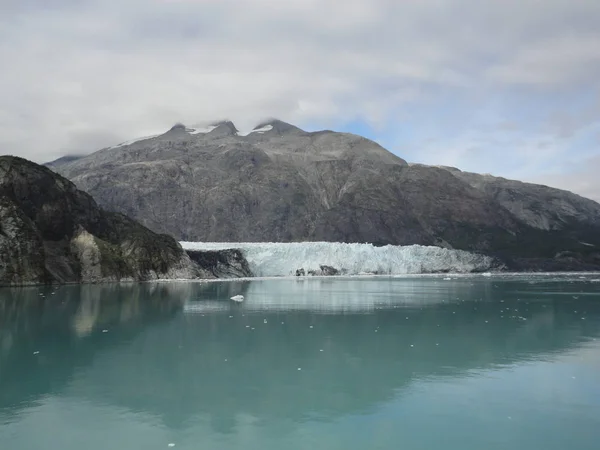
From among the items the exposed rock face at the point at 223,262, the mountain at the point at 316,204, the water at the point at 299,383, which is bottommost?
the water at the point at 299,383

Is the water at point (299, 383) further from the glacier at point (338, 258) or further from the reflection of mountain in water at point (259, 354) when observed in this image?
the glacier at point (338, 258)

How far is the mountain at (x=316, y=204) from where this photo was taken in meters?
135

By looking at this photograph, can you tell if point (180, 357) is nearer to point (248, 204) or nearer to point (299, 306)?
point (299, 306)

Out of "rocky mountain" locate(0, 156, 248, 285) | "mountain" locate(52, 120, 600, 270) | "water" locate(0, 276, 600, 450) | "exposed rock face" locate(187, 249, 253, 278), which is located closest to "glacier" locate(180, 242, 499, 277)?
"exposed rock face" locate(187, 249, 253, 278)

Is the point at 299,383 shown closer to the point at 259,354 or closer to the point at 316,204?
the point at 259,354

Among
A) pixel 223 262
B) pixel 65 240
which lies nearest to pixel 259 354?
pixel 65 240

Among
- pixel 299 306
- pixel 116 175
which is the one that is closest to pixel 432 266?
pixel 299 306

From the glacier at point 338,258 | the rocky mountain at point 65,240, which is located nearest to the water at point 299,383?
the rocky mountain at point 65,240

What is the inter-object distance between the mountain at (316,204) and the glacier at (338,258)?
35747 millimetres

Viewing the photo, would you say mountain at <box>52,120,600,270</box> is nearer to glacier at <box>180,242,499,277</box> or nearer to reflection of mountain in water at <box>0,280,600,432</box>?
glacier at <box>180,242,499,277</box>

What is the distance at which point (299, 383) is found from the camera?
1103 centimetres

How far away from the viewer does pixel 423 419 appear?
28.9ft

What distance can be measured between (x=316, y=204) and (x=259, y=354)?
454 ft

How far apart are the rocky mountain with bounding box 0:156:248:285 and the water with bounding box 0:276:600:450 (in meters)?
26.8
